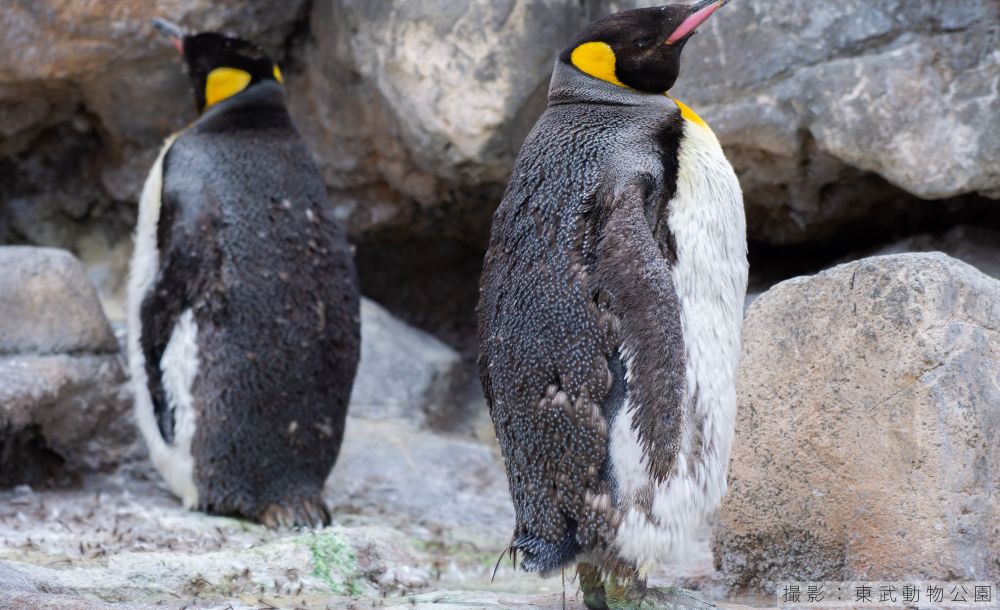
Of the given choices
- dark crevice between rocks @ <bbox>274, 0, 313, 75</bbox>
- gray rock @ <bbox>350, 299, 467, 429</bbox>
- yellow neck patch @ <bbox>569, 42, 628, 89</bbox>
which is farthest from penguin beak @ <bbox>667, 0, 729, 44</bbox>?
dark crevice between rocks @ <bbox>274, 0, 313, 75</bbox>

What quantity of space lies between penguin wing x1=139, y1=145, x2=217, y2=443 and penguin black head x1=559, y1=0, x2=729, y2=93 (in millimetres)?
1583

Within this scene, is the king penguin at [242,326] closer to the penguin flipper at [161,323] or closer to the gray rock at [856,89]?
the penguin flipper at [161,323]

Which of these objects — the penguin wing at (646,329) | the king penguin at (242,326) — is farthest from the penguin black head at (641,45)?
the king penguin at (242,326)

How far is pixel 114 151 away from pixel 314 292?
6.42 ft

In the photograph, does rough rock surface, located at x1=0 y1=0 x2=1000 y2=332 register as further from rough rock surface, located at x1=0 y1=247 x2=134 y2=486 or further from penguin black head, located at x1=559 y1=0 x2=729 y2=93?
penguin black head, located at x1=559 y1=0 x2=729 y2=93

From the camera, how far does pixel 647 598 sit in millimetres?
2500

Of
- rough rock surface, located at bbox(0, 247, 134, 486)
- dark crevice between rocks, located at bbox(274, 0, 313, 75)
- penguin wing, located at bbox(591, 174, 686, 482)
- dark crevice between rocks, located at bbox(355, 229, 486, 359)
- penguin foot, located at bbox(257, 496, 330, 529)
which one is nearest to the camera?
penguin wing, located at bbox(591, 174, 686, 482)

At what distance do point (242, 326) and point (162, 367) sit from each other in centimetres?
32

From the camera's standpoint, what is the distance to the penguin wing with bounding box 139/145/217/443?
12.7ft

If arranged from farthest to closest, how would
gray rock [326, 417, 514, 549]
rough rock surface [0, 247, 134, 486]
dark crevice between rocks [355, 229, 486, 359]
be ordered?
dark crevice between rocks [355, 229, 486, 359] < gray rock [326, 417, 514, 549] < rough rock surface [0, 247, 134, 486]

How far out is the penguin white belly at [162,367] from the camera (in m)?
3.86

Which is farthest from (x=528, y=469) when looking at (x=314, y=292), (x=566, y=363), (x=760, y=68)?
(x=760, y=68)

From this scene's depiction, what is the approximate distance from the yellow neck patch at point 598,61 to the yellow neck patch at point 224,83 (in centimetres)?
193

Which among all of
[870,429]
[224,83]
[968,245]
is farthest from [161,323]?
[968,245]
